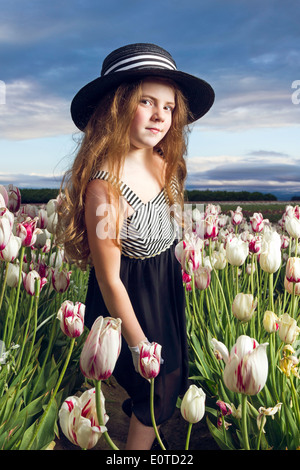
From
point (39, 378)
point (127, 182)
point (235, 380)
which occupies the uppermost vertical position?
point (127, 182)

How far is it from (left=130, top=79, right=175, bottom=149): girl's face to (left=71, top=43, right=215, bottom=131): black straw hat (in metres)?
0.06

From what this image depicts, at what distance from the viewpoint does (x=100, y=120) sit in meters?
2.39

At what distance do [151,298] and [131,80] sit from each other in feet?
3.39

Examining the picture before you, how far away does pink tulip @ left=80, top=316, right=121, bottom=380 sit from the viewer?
115cm

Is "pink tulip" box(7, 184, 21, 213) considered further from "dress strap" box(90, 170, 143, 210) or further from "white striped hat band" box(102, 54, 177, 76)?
"white striped hat band" box(102, 54, 177, 76)

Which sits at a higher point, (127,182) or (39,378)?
(127,182)

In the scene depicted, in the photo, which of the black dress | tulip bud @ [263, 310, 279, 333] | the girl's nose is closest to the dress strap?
the black dress

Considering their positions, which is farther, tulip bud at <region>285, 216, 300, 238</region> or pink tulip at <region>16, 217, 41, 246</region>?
tulip bud at <region>285, 216, 300, 238</region>

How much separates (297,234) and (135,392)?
1.17 metres

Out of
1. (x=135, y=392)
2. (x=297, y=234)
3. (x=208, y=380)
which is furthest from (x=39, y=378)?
(x=297, y=234)

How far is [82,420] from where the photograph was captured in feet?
3.86

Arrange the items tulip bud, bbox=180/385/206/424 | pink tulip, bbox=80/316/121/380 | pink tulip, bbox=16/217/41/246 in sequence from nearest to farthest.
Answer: pink tulip, bbox=80/316/121/380 < tulip bud, bbox=180/385/206/424 < pink tulip, bbox=16/217/41/246

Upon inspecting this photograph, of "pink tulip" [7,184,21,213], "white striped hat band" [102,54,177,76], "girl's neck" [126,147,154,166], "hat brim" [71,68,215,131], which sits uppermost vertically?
"white striped hat band" [102,54,177,76]
